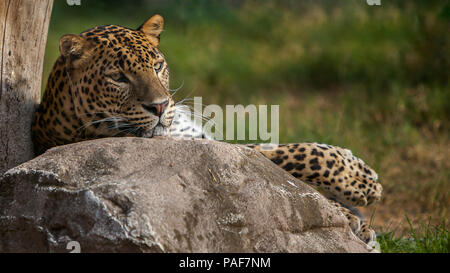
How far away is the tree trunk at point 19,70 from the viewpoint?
474 cm

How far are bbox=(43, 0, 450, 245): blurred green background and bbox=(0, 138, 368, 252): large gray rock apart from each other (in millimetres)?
2412

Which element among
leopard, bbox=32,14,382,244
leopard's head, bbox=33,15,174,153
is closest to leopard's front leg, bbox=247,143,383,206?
leopard, bbox=32,14,382,244

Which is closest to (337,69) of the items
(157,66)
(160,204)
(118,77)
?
(157,66)

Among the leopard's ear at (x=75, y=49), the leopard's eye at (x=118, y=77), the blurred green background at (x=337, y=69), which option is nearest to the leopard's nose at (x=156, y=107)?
the leopard's eye at (x=118, y=77)

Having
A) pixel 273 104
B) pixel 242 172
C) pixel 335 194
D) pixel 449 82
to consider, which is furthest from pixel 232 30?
pixel 242 172

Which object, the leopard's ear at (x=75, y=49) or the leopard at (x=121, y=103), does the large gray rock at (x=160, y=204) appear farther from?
the leopard's ear at (x=75, y=49)

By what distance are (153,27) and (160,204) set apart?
211 centimetres

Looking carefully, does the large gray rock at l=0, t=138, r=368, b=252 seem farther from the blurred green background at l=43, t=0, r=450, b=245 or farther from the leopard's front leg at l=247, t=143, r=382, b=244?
the blurred green background at l=43, t=0, r=450, b=245

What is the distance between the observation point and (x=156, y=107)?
14.5 ft

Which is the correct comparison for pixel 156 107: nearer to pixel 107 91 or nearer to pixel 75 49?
pixel 107 91

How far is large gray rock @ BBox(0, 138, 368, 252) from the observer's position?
3.47m

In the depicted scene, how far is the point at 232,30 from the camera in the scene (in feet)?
48.5
